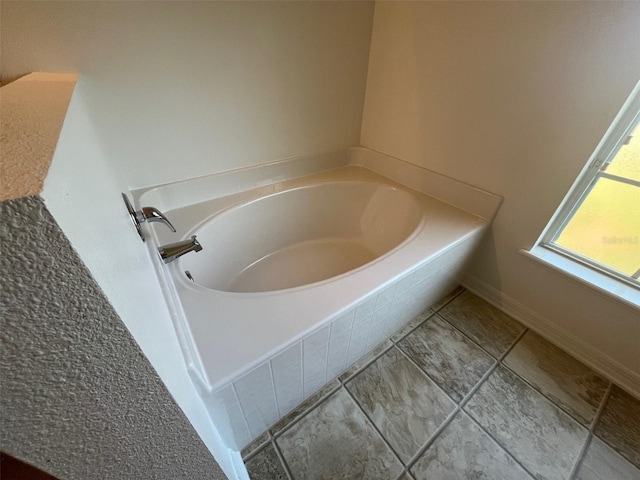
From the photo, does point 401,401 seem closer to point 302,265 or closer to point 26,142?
point 302,265

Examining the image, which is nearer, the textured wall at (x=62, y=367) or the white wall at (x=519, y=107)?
the textured wall at (x=62, y=367)

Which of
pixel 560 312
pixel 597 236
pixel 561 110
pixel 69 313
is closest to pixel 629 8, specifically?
pixel 561 110

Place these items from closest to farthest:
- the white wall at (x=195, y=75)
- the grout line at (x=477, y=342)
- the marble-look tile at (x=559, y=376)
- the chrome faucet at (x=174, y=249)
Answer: the white wall at (x=195, y=75) < the chrome faucet at (x=174, y=249) < the marble-look tile at (x=559, y=376) < the grout line at (x=477, y=342)

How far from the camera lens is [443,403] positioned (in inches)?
39.5

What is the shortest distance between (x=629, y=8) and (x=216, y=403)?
63.9 inches

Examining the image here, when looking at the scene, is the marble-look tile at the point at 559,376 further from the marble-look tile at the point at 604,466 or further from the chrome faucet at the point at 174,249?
the chrome faucet at the point at 174,249

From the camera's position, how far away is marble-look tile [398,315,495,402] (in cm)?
107

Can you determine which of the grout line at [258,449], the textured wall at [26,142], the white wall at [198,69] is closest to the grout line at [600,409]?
the grout line at [258,449]

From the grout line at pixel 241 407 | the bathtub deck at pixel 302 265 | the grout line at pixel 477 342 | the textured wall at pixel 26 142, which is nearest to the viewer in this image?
the textured wall at pixel 26 142

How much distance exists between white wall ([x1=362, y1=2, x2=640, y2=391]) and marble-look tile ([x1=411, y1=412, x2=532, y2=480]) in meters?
0.68

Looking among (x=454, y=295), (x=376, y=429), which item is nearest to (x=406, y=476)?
(x=376, y=429)

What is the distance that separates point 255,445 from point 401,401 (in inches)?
23.1

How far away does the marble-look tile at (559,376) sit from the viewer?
1.00 meters

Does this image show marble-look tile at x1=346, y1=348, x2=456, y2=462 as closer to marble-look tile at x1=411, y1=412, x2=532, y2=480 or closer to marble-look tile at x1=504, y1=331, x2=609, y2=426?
marble-look tile at x1=411, y1=412, x2=532, y2=480
